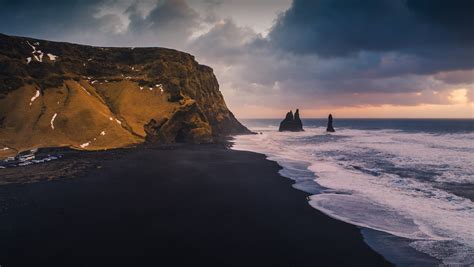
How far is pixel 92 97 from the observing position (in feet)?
229

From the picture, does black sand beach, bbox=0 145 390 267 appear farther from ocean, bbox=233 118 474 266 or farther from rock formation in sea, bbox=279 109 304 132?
rock formation in sea, bbox=279 109 304 132

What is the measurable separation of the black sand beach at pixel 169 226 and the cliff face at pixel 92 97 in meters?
34.0

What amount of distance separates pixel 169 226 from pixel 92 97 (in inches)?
2541

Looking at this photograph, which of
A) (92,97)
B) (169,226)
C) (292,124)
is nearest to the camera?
(169,226)

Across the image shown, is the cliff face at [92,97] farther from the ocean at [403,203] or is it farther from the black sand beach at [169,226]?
the ocean at [403,203]

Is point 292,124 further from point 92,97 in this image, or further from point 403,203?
point 403,203

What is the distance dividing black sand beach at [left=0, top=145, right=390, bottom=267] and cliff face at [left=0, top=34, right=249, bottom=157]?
3400cm

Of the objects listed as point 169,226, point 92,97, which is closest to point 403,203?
point 169,226

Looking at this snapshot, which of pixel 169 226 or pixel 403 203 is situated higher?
pixel 403 203

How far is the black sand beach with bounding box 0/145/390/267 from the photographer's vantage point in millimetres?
11719

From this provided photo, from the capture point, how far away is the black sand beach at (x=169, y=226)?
11719mm

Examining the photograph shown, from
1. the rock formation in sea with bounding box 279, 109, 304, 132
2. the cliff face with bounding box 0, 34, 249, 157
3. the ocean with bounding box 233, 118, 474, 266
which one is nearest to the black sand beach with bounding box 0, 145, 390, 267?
the ocean with bounding box 233, 118, 474, 266

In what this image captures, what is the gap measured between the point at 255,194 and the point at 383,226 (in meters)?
9.39

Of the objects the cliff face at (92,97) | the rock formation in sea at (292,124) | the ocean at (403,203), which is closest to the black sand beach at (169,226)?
the ocean at (403,203)
